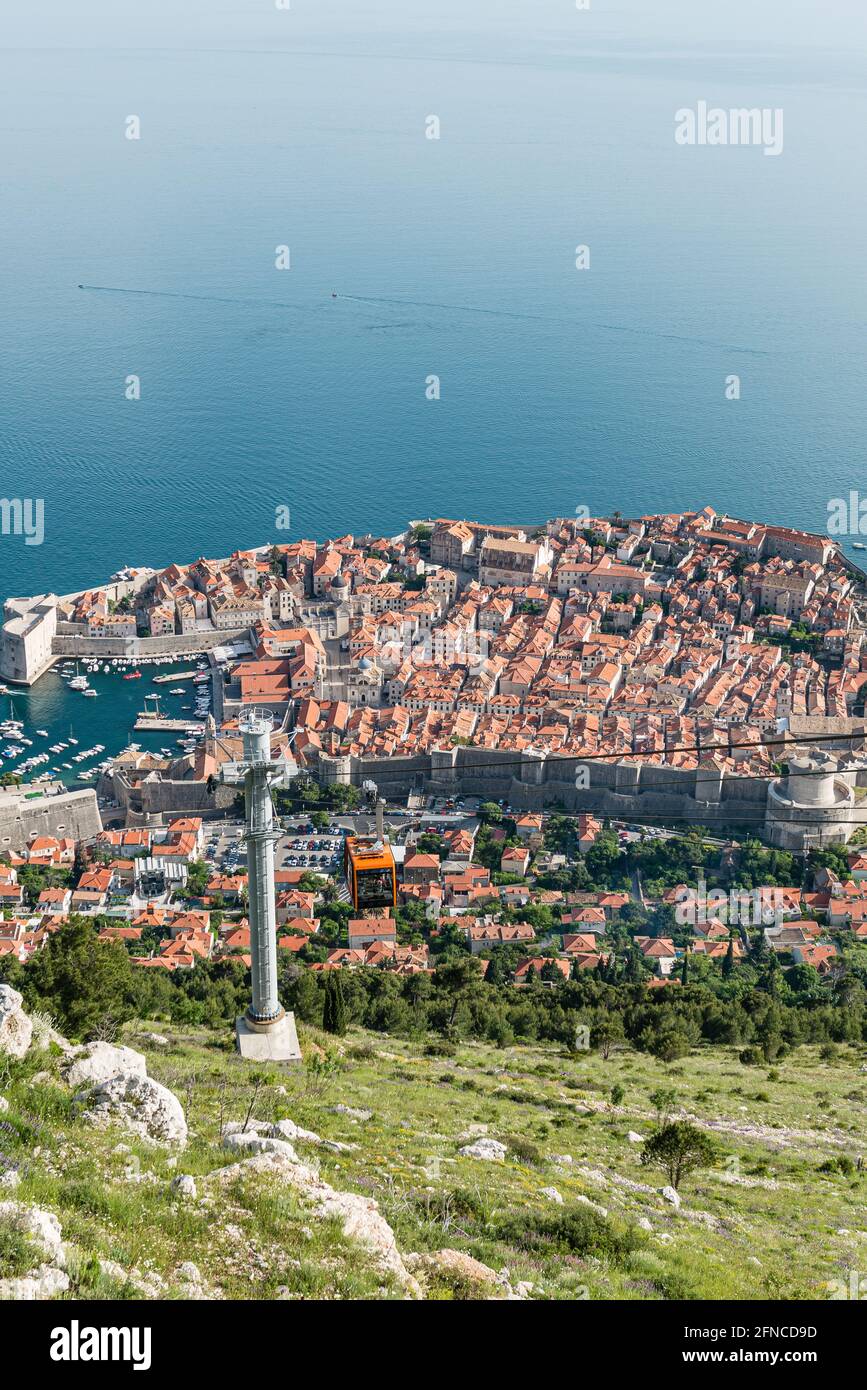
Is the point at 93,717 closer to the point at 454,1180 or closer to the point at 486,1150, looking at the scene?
the point at 486,1150

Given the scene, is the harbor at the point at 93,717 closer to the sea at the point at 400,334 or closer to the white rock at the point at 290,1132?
the sea at the point at 400,334

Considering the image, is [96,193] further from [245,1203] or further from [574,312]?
[245,1203]

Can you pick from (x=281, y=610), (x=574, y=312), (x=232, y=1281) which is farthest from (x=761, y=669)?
(x=574, y=312)

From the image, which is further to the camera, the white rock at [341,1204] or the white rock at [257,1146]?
the white rock at [257,1146]

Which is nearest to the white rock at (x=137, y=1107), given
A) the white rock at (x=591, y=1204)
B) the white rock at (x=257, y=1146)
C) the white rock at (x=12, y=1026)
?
the white rock at (x=257, y=1146)

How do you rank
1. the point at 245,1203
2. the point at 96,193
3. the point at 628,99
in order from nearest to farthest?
the point at 245,1203 < the point at 96,193 < the point at 628,99

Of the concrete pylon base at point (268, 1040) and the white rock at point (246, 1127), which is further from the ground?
the white rock at point (246, 1127)

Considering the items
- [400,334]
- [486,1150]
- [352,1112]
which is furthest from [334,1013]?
[400,334]
